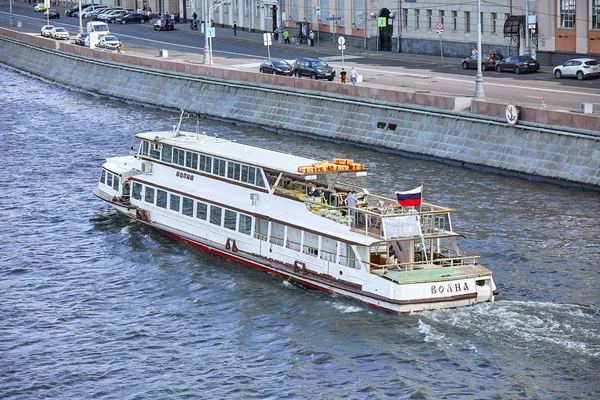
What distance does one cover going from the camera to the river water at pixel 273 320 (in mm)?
34125

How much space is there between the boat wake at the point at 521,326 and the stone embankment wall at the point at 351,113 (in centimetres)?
1863

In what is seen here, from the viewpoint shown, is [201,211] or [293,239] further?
[201,211]

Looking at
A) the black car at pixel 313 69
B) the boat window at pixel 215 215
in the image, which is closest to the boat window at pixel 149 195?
the boat window at pixel 215 215

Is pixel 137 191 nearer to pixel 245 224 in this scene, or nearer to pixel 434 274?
pixel 245 224

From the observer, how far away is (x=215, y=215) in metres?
47.7

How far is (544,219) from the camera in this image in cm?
5062

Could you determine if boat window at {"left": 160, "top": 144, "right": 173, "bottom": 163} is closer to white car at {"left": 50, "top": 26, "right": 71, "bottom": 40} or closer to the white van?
white car at {"left": 50, "top": 26, "right": 71, "bottom": 40}

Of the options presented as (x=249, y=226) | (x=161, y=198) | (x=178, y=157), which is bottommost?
(x=249, y=226)

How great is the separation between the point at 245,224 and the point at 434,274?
965cm

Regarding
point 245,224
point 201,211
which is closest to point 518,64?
point 201,211

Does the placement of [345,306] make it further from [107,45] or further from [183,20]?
[183,20]

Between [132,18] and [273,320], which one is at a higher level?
[132,18]

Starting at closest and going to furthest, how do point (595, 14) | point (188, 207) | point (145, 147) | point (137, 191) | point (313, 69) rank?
point (188, 207) → point (137, 191) → point (145, 147) → point (595, 14) → point (313, 69)

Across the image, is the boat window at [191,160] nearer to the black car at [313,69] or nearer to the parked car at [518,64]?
the black car at [313,69]
